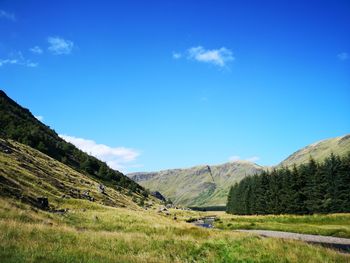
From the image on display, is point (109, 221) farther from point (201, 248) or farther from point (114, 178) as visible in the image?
point (114, 178)

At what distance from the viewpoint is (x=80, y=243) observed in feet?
55.5

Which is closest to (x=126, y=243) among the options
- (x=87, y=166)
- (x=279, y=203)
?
(x=279, y=203)

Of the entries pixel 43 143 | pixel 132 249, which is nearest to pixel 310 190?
pixel 132 249

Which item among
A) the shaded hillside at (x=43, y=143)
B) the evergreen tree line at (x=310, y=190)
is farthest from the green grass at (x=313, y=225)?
the shaded hillside at (x=43, y=143)

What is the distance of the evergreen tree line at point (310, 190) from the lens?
263 feet

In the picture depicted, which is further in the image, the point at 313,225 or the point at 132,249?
the point at 313,225

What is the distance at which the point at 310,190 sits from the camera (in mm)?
86250

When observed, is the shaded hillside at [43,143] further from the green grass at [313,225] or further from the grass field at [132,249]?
the grass field at [132,249]

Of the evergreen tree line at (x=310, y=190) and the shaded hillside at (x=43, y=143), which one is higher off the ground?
the shaded hillside at (x=43, y=143)

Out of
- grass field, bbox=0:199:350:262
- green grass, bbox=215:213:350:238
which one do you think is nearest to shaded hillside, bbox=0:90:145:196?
green grass, bbox=215:213:350:238

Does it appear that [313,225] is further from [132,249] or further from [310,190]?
[132,249]

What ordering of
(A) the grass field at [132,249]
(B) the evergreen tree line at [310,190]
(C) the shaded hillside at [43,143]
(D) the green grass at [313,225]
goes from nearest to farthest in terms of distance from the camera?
(A) the grass field at [132,249] < (D) the green grass at [313,225] < (B) the evergreen tree line at [310,190] < (C) the shaded hillside at [43,143]

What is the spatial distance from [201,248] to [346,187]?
7250 centimetres

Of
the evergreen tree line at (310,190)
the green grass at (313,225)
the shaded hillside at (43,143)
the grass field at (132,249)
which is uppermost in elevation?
the shaded hillside at (43,143)
